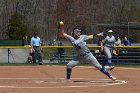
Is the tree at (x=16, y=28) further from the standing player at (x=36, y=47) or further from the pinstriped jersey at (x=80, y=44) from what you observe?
the pinstriped jersey at (x=80, y=44)

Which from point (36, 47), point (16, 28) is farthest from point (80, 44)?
point (16, 28)

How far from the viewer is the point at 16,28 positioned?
193ft

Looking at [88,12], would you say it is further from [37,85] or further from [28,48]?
[37,85]

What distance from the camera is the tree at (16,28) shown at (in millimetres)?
59000

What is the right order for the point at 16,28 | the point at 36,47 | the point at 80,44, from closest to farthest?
1. the point at 80,44
2. the point at 36,47
3. the point at 16,28

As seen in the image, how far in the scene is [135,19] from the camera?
60.2m

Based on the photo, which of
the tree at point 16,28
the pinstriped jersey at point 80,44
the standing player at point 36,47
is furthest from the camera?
the tree at point 16,28

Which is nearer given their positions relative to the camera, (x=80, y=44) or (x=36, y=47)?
(x=80, y=44)

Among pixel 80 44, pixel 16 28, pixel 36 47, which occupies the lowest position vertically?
pixel 36 47

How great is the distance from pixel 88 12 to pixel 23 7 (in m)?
12.9

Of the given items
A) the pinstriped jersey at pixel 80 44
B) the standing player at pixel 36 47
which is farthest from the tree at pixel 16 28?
the pinstriped jersey at pixel 80 44

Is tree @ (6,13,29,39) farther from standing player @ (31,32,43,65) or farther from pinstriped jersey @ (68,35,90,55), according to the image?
pinstriped jersey @ (68,35,90,55)

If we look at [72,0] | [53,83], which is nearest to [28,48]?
[53,83]

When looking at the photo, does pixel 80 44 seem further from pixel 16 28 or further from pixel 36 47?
pixel 16 28
